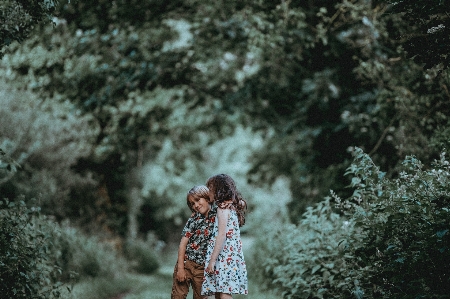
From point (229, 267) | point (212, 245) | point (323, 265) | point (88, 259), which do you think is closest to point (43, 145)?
point (88, 259)

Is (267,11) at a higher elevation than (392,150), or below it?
higher

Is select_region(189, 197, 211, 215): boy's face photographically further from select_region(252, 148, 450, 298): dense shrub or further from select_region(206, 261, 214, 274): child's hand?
select_region(252, 148, 450, 298): dense shrub

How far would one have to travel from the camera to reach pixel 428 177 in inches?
209

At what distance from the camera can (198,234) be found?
19.0 feet

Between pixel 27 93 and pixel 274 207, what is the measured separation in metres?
25.5

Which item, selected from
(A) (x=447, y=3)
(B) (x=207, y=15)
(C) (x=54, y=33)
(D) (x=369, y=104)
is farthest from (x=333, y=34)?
(A) (x=447, y=3)

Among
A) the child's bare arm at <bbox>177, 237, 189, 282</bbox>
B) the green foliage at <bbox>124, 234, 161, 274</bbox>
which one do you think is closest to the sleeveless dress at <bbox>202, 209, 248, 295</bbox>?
the child's bare arm at <bbox>177, 237, 189, 282</bbox>

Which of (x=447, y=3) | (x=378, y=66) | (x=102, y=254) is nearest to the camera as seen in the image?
Result: (x=447, y=3)

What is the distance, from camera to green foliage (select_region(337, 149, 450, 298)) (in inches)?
188

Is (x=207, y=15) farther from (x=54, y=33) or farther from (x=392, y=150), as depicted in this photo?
(x=392, y=150)

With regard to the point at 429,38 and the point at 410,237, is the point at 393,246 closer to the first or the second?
the point at 410,237

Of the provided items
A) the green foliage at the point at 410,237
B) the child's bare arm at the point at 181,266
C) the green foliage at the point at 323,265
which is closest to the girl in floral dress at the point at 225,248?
the child's bare arm at the point at 181,266

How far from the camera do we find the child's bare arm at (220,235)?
5.41 metres

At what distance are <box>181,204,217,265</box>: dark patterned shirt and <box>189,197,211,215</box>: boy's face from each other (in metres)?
0.07
